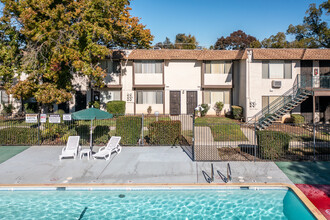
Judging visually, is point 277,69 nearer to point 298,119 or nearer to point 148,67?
point 298,119

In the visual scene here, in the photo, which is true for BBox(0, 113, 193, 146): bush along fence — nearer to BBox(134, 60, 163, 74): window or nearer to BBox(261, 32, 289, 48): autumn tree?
BBox(134, 60, 163, 74): window

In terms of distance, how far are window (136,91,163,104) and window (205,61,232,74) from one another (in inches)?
205

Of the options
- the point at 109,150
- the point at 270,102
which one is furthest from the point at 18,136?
the point at 270,102

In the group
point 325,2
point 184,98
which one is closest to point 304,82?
point 184,98

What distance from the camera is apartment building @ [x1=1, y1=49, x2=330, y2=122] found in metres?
22.8

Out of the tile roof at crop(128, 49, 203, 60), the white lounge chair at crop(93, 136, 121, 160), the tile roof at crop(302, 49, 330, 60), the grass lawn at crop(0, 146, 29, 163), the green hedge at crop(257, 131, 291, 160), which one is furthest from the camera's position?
the tile roof at crop(128, 49, 203, 60)

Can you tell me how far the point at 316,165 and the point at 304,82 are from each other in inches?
535

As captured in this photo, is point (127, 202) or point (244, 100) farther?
point (244, 100)

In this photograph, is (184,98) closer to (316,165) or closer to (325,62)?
(325,62)

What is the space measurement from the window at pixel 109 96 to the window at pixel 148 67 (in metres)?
2.99

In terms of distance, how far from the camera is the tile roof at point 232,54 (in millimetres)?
22234

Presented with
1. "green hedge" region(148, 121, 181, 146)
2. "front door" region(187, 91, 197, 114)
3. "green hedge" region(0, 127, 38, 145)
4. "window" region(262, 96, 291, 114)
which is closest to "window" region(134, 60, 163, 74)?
"front door" region(187, 91, 197, 114)

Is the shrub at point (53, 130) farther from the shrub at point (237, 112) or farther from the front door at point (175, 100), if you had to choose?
the shrub at point (237, 112)

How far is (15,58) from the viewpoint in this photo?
18094 millimetres
